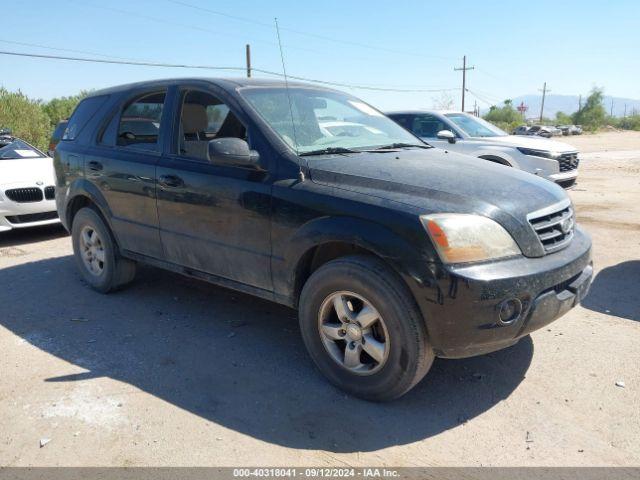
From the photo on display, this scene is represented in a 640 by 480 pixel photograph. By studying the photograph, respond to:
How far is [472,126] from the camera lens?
32.8 feet

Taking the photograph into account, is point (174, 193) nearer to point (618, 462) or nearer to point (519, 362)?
point (519, 362)

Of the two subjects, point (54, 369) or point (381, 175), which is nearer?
point (381, 175)

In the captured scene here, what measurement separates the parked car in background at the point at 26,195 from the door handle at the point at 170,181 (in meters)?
4.02

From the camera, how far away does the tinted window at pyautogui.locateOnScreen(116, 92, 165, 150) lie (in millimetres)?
4391

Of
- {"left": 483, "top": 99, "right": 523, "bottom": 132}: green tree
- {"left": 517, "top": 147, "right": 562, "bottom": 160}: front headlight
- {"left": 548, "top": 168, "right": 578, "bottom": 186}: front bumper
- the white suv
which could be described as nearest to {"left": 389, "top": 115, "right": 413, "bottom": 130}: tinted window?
the white suv

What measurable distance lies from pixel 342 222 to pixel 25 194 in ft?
19.2

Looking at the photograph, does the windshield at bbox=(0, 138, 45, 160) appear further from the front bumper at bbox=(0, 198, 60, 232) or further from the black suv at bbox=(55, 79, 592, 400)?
the black suv at bbox=(55, 79, 592, 400)

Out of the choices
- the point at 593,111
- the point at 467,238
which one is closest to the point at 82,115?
the point at 467,238

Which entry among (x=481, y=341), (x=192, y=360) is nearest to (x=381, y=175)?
(x=481, y=341)

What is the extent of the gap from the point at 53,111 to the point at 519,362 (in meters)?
30.1

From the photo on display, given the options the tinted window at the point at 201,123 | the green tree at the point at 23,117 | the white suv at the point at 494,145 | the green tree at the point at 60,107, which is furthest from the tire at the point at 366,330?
the green tree at the point at 60,107

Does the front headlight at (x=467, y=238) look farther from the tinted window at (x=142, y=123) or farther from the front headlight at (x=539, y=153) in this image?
the front headlight at (x=539, y=153)

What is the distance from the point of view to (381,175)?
320 cm

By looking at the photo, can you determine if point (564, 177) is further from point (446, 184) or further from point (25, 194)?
point (25, 194)
